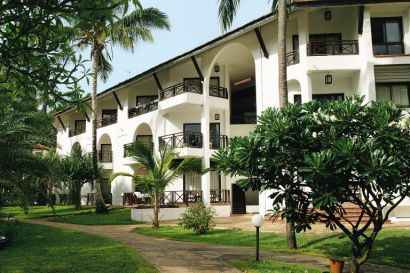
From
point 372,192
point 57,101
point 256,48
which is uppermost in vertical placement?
point 256,48

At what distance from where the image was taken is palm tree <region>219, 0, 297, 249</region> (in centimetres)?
1434

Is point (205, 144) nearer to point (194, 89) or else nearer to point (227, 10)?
point (194, 89)

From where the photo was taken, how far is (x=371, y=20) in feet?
74.1

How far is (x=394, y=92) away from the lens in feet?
74.4

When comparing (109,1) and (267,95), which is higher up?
(267,95)

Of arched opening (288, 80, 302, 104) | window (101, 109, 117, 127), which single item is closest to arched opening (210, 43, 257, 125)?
arched opening (288, 80, 302, 104)

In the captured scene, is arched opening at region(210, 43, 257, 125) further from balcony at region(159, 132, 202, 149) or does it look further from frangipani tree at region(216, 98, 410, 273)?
frangipani tree at region(216, 98, 410, 273)

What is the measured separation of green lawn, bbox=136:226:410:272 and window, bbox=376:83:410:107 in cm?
830

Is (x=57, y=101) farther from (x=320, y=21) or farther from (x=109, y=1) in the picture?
(x=320, y=21)

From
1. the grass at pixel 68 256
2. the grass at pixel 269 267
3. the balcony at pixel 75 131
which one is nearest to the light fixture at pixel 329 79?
the grass at pixel 68 256

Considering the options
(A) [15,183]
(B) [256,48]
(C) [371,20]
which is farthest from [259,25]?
(A) [15,183]

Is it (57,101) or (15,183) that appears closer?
(57,101)

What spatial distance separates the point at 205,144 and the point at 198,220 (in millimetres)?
9438

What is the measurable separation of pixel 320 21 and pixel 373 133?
53.3ft
